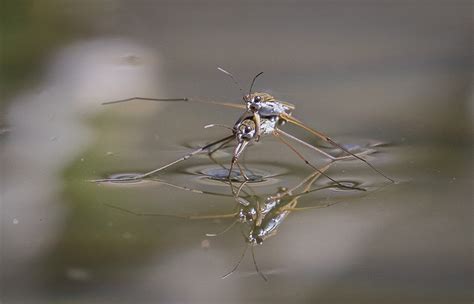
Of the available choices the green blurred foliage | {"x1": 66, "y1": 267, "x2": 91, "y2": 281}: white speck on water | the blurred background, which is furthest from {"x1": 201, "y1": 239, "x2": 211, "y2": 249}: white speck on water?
the green blurred foliage

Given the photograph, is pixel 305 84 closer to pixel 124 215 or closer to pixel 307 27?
pixel 307 27

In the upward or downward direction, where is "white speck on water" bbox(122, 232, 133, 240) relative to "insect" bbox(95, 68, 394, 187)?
downward

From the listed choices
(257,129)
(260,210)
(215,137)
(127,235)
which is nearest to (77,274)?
(127,235)

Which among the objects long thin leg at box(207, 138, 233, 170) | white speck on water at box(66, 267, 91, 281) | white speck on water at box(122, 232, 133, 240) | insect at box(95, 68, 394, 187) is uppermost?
insect at box(95, 68, 394, 187)

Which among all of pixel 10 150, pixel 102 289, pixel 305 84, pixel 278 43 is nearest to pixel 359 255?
pixel 102 289

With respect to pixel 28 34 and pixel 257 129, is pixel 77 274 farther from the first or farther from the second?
pixel 28 34

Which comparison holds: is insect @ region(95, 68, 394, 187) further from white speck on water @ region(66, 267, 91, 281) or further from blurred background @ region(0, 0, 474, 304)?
white speck on water @ region(66, 267, 91, 281)
